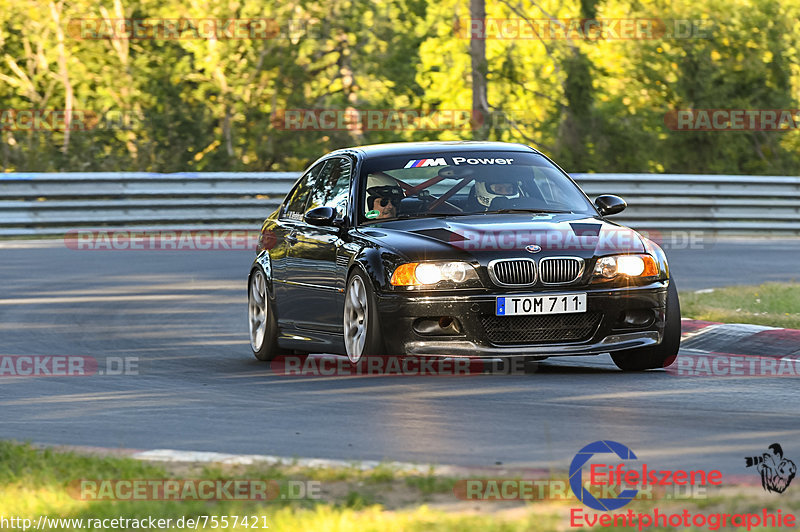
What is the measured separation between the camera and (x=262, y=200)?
23.7 m

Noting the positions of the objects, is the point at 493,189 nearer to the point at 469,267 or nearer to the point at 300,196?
the point at 469,267

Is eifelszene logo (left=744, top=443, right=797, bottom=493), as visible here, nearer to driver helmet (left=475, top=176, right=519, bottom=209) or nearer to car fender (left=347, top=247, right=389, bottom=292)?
car fender (left=347, top=247, right=389, bottom=292)

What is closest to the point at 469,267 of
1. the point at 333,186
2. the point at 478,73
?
the point at 333,186

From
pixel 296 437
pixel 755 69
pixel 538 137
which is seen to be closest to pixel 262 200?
pixel 538 137

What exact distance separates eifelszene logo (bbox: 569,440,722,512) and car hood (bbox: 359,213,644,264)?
10.1 ft

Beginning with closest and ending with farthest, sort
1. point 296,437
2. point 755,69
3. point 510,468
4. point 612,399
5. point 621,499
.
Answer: point 621,499
point 510,468
point 296,437
point 612,399
point 755,69

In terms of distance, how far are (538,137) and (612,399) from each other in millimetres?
24462

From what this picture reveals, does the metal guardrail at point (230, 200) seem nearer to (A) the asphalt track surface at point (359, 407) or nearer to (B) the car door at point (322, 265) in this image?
(A) the asphalt track surface at point (359, 407)

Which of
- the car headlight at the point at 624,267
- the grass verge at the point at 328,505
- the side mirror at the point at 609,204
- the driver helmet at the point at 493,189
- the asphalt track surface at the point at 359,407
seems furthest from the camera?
the side mirror at the point at 609,204

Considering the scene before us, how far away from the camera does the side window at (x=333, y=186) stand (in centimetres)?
1084

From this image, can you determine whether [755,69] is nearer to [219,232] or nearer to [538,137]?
[538,137]

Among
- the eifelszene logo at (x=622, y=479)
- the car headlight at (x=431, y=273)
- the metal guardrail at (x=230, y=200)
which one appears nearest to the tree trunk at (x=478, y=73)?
the metal guardrail at (x=230, y=200)

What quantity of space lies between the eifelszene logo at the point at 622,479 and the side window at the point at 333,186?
4828 mm

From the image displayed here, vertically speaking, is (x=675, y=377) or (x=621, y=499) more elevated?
(x=621, y=499)
